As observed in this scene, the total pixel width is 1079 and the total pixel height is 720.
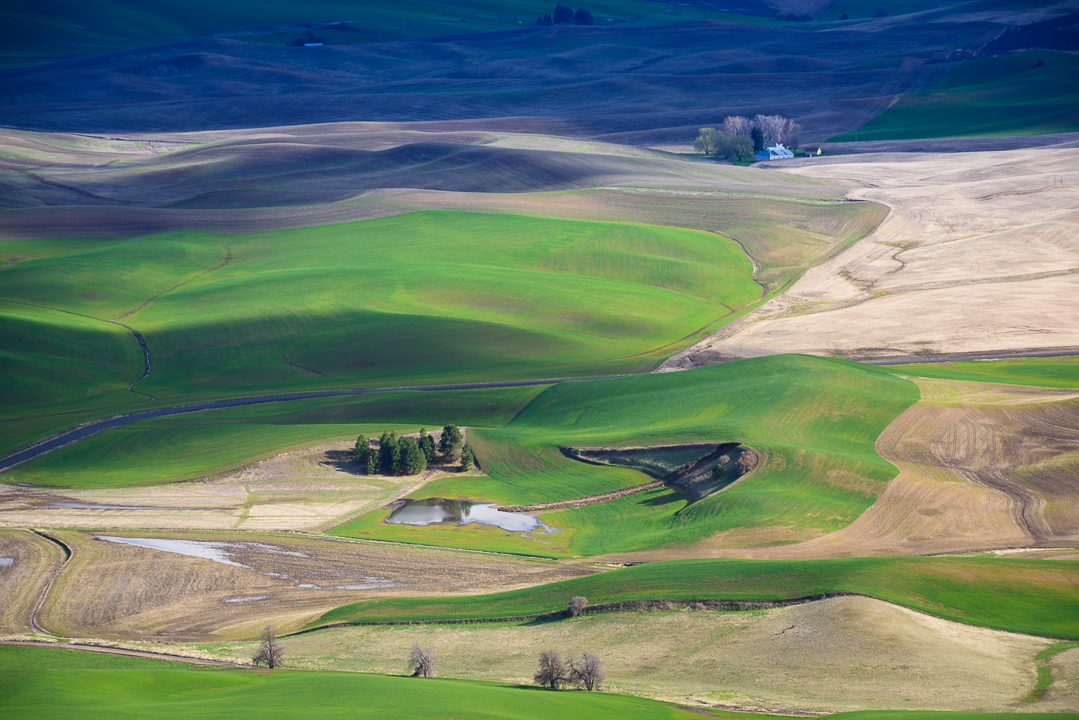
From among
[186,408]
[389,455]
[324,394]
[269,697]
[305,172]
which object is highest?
[305,172]

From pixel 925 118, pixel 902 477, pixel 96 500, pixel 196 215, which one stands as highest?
pixel 925 118

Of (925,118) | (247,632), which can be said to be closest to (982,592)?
(247,632)

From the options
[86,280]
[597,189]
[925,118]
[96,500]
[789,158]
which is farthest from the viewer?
[925,118]

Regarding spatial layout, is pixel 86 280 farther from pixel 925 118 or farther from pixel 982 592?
pixel 925 118

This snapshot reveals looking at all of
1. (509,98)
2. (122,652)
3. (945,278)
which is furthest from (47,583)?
(509,98)

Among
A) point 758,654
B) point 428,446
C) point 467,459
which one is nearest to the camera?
point 758,654

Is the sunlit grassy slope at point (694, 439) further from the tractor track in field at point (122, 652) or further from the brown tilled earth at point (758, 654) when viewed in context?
the tractor track in field at point (122, 652)

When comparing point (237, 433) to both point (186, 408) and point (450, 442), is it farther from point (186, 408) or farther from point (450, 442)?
point (450, 442)
